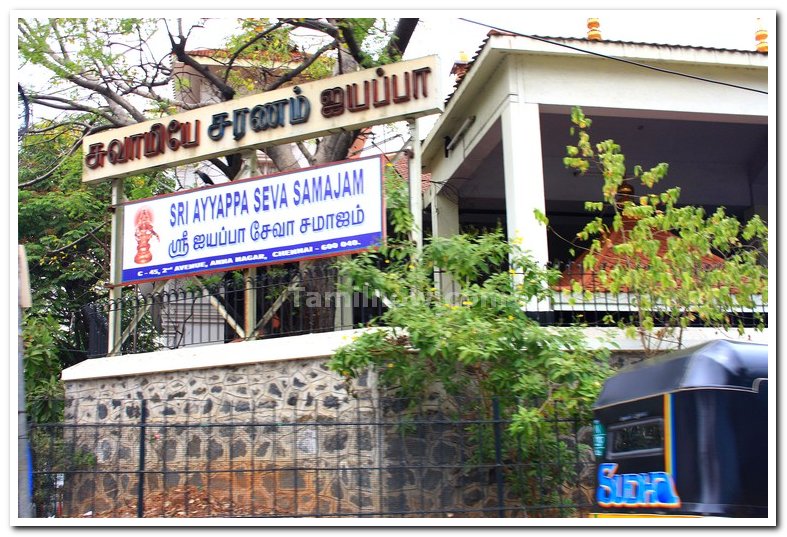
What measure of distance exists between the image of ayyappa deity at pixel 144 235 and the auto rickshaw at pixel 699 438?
273 inches

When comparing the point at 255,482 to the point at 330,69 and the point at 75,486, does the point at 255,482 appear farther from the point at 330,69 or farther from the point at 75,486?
the point at 330,69

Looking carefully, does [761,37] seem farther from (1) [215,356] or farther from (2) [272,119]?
(1) [215,356]

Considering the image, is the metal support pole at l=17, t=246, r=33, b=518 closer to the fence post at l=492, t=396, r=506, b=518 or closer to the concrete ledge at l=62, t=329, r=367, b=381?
the concrete ledge at l=62, t=329, r=367, b=381

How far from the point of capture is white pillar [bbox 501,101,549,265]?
1001 centimetres

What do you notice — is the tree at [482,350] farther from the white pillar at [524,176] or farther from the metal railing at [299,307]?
the white pillar at [524,176]

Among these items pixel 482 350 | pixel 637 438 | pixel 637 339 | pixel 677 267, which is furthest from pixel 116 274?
pixel 637 438

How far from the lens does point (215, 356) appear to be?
9.65 metres

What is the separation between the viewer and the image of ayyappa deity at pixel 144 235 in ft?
35.6

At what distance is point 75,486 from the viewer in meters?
8.99

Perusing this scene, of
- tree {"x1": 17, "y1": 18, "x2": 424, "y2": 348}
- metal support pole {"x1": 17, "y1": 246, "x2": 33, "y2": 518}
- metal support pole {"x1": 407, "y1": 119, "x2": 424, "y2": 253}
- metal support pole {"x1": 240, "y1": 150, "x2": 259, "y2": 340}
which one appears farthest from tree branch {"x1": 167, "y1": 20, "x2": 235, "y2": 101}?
metal support pole {"x1": 17, "y1": 246, "x2": 33, "y2": 518}

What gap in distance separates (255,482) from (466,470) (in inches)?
88.7

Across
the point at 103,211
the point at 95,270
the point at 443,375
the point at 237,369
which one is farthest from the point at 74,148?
the point at 443,375

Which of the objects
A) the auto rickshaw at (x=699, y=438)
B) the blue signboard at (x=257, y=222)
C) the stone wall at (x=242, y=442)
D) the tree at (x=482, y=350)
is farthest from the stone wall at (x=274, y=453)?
the auto rickshaw at (x=699, y=438)

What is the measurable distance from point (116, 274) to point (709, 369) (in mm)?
8142
